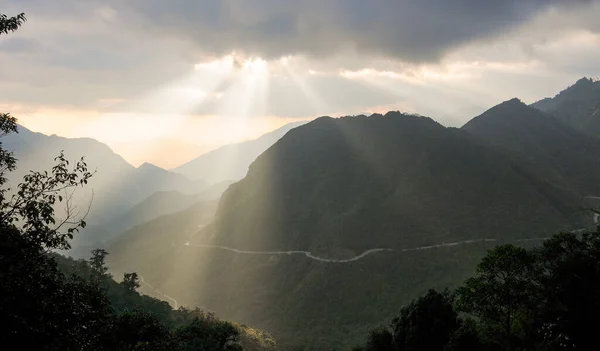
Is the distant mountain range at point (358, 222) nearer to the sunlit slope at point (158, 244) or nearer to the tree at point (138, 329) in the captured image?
the sunlit slope at point (158, 244)

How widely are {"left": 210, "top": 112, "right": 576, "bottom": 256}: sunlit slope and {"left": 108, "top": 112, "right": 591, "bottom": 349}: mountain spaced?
16.5 inches

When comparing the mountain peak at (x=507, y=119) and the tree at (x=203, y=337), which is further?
the mountain peak at (x=507, y=119)

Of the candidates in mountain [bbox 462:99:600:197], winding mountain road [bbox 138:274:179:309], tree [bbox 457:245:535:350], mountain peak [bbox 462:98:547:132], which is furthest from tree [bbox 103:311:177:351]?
mountain peak [bbox 462:98:547:132]

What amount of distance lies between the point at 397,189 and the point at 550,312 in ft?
294

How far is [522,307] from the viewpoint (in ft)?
85.6

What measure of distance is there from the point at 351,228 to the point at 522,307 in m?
74.8

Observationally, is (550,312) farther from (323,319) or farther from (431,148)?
(431,148)

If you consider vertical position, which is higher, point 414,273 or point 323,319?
point 414,273

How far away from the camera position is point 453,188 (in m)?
106

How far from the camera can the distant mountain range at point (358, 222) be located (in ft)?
263

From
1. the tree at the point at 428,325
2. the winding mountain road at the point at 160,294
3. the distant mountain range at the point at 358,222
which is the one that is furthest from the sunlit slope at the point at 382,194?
the tree at the point at 428,325

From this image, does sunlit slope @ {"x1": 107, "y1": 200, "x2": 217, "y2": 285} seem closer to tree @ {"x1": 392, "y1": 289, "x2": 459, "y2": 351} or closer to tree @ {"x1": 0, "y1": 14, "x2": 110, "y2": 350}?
tree @ {"x1": 392, "y1": 289, "x2": 459, "y2": 351}

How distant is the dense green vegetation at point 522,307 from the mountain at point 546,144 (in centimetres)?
10623

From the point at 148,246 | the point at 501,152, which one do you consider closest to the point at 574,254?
the point at 501,152
